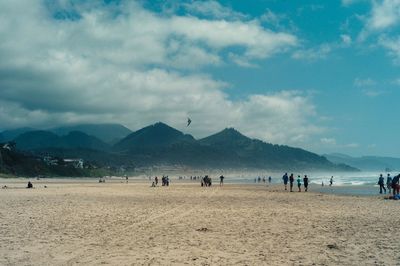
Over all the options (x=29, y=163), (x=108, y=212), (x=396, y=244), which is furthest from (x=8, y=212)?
(x=29, y=163)

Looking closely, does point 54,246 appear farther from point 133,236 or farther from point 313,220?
point 313,220

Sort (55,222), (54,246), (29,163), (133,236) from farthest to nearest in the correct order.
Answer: (29,163), (55,222), (133,236), (54,246)

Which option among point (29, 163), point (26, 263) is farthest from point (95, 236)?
point (29, 163)

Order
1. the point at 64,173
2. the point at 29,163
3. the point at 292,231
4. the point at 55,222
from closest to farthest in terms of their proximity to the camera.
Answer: the point at 292,231 → the point at 55,222 → the point at 29,163 → the point at 64,173

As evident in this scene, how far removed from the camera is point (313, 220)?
63.1 feet

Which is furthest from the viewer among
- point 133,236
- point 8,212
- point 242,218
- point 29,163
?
point 29,163

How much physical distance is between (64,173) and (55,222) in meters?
128

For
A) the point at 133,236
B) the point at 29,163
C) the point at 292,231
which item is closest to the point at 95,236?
the point at 133,236

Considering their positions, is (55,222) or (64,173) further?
(64,173)

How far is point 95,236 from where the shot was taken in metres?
14.9

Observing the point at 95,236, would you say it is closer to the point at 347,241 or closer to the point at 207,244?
the point at 207,244

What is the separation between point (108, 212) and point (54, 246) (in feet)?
31.9

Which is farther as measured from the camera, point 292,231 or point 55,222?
point 55,222

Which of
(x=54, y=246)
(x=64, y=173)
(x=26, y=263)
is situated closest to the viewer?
(x=26, y=263)
